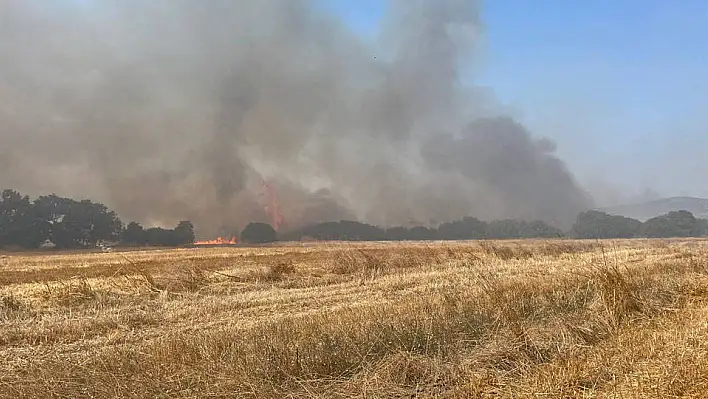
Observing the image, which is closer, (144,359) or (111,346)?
(144,359)

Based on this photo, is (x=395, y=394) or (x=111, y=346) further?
(x=111, y=346)

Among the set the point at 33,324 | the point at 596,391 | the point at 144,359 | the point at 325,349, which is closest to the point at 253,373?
the point at 325,349

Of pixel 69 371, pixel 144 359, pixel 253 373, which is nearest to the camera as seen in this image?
pixel 253 373

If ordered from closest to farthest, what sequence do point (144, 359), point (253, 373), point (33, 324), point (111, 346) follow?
point (253, 373) → point (144, 359) → point (111, 346) → point (33, 324)

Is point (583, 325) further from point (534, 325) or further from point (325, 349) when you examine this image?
point (325, 349)

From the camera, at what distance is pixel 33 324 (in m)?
13.3

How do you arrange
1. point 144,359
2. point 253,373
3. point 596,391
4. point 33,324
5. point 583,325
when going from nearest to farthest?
point 596,391 < point 253,373 < point 144,359 < point 583,325 < point 33,324

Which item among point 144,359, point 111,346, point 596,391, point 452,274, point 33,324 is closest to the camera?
point 596,391

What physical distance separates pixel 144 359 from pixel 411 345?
3.96 meters

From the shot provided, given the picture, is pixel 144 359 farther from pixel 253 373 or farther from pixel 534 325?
pixel 534 325

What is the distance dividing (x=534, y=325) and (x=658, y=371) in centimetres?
348

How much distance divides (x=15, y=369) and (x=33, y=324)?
625 centimetres

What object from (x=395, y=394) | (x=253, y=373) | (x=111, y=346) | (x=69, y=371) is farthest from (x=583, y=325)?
(x=111, y=346)

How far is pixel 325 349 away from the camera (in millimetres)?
7719
